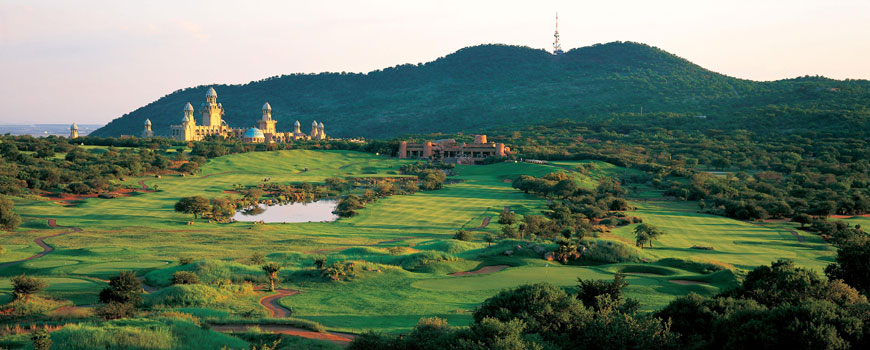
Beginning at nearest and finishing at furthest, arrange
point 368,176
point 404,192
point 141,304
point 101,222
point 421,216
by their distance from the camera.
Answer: point 141,304 < point 101,222 < point 421,216 < point 404,192 < point 368,176

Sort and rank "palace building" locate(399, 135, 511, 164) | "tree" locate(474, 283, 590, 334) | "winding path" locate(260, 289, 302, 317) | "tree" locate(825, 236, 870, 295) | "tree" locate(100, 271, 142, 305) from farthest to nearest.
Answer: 1. "palace building" locate(399, 135, 511, 164)
2. "tree" locate(825, 236, 870, 295)
3. "winding path" locate(260, 289, 302, 317)
4. "tree" locate(100, 271, 142, 305)
5. "tree" locate(474, 283, 590, 334)

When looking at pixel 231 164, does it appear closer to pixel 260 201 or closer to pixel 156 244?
pixel 260 201

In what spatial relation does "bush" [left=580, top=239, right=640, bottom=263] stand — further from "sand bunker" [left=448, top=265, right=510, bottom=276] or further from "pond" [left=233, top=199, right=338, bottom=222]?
"pond" [left=233, top=199, right=338, bottom=222]

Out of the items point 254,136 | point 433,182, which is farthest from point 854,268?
point 254,136

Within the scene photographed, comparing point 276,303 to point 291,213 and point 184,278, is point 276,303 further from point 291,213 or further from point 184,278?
point 291,213

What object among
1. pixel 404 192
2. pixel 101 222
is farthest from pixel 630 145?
pixel 101 222

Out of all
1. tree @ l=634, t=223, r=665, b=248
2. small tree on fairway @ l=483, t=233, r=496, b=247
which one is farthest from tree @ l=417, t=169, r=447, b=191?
tree @ l=634, t=223, r=665, b=248

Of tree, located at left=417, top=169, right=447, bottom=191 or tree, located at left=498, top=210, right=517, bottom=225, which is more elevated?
tree, located at left=417, top=169, right=447, bottom=191
